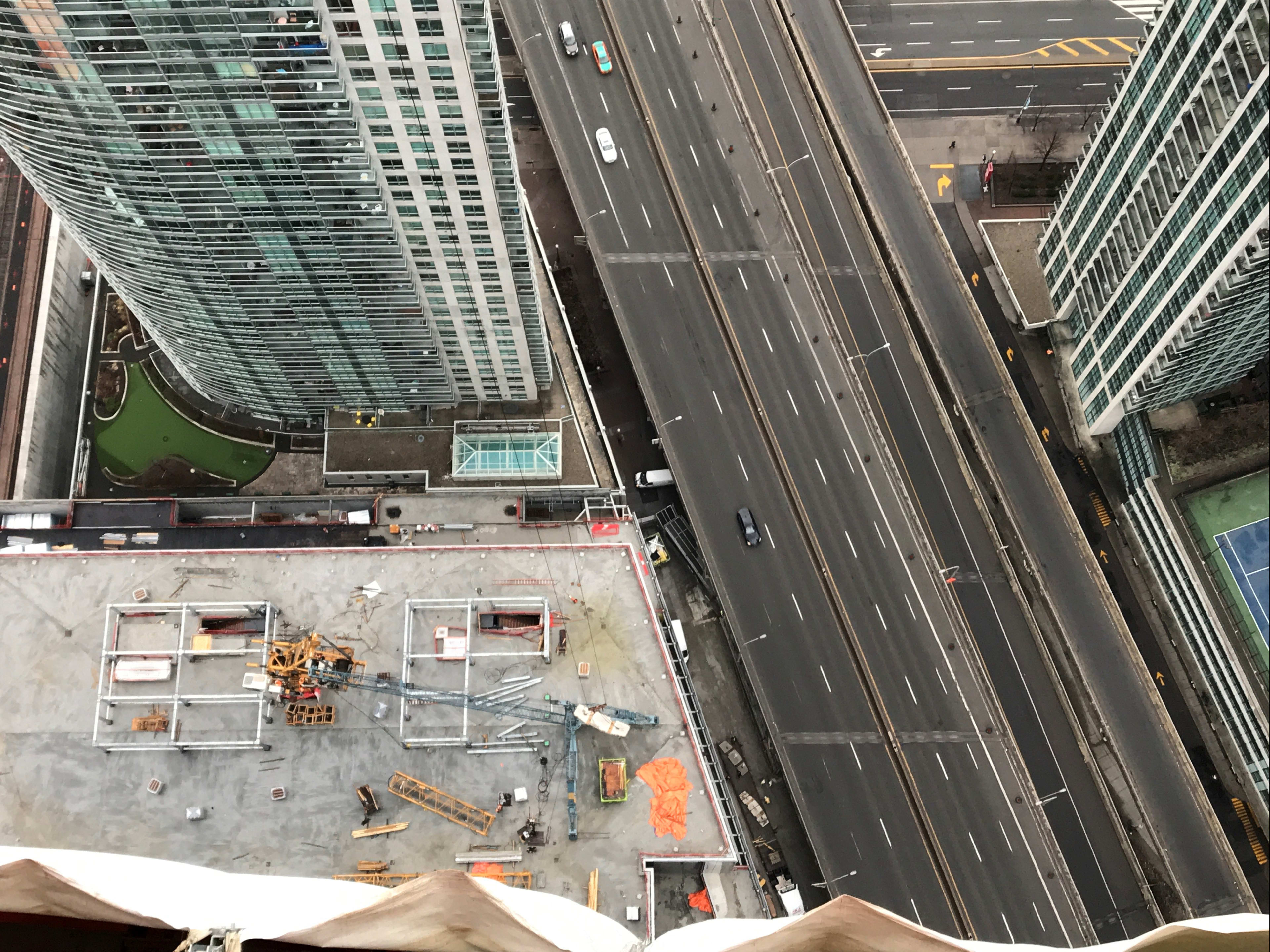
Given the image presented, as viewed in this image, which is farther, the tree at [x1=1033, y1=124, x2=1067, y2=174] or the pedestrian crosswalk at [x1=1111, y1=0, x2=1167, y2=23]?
the pedestrian crosswalk at [x1=1111, y1=0, x2=1167, y2=23]

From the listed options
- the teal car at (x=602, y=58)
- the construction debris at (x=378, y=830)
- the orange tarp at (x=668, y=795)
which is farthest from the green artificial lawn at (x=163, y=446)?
the teal car at (x=602, y=58)

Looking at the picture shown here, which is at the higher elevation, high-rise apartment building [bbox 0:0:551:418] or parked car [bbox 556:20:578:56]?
parked car [bbox 556:20:578:56]

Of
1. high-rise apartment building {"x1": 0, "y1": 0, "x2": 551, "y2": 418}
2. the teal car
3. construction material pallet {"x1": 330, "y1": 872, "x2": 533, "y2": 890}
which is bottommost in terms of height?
construction material pallet {"x1": 330, "y1": 872, "x2": 533, "y2": 890}

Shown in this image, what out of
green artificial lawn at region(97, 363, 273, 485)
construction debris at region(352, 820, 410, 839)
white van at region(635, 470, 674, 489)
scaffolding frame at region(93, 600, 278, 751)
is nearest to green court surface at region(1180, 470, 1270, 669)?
white van at region(635, 470, 674, 489)

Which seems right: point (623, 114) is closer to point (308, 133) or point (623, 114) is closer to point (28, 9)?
point (308, 133)

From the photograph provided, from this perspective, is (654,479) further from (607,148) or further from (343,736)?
(343,736)

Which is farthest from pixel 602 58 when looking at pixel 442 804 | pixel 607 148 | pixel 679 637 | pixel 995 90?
pixel 442 804

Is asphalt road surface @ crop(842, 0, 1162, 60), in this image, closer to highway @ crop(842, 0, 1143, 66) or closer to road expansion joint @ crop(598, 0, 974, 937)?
highway @ crop(842, 0, 1143, 66)
